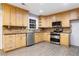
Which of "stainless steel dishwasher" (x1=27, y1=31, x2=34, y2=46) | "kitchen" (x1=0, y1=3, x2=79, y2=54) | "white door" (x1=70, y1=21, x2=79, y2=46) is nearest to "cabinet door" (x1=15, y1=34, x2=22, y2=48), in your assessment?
"kitchen" (x1=0, y1=3, x2=79, y2=54)

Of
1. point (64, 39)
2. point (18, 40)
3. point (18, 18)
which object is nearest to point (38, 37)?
point (64, 39)

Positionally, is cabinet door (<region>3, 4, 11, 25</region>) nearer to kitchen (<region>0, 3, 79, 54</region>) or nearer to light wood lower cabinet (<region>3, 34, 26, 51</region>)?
kitchen (<region>0, 3, 79, 54</region>)

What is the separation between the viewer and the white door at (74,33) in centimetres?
529

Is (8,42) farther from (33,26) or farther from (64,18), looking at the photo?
(64,18)

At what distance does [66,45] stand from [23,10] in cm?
346

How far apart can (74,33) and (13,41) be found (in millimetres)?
3801

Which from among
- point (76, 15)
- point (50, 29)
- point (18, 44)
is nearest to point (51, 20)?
point (50, 29)

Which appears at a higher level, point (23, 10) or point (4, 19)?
point (23, 10)

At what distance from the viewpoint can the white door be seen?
529 centimetres

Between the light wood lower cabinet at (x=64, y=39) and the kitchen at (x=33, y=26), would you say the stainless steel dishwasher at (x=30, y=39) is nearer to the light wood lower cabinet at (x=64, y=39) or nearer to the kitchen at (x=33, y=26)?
the kitchen at (x=33, y=26)

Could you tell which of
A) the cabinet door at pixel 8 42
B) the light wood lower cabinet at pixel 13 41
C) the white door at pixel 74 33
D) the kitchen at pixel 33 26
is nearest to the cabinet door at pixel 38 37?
the kitchen at pixel 33 26

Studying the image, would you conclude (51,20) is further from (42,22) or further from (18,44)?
(18,44)

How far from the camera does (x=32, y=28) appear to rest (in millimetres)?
6645

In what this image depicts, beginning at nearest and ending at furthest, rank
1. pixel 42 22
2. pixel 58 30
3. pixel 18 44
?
pixel 18 44, pixel 58 30, pixel 42 22
